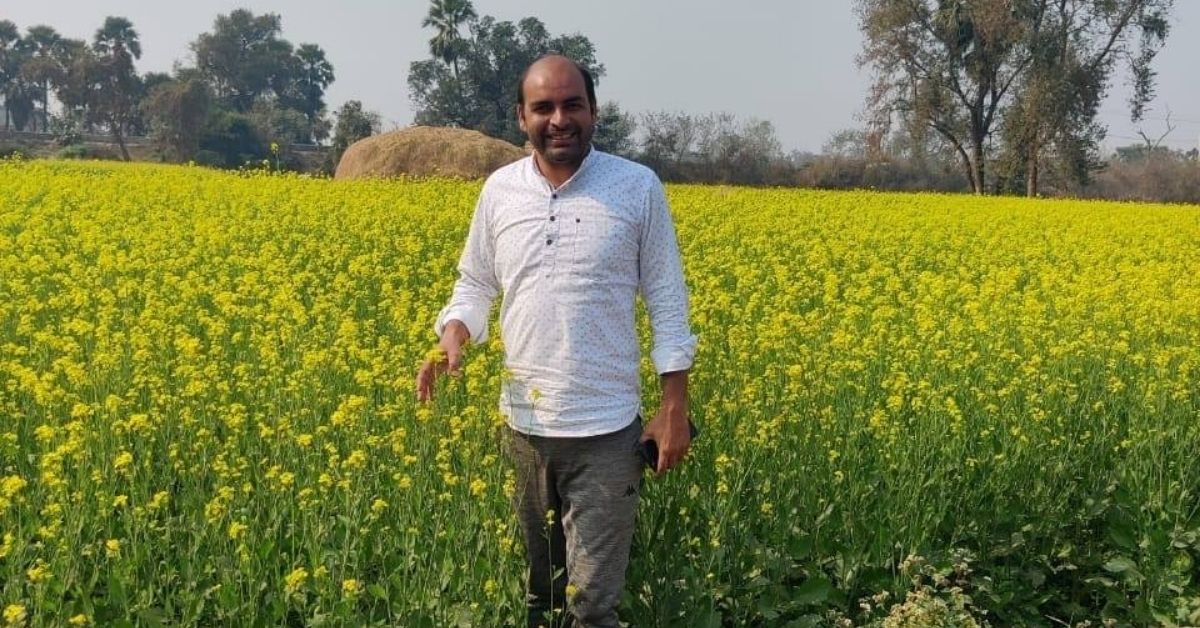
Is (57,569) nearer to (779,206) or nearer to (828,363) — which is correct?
(828,363)

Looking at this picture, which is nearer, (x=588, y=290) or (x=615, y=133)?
(x=588, y=290)

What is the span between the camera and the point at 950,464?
3.61 m

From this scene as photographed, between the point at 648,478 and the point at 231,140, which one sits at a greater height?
the point at 231,140

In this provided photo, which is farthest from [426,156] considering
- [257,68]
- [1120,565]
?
[257,68]

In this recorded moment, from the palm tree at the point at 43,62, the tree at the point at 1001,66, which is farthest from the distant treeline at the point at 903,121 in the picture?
the palm tree at the point at 43,62

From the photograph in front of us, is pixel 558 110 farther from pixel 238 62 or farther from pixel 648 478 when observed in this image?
pixel 238 62

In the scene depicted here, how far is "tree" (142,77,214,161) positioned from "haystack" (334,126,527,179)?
28.7 m

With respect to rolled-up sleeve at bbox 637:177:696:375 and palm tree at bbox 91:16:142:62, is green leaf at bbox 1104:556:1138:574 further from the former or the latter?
palm tree at bbox 91:16:142:62

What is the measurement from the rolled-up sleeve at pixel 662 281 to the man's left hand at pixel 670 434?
101mm

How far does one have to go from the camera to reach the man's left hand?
93.9 inches

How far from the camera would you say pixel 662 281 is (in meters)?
2.44

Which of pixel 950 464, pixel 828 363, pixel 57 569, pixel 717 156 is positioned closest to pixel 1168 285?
pixel 828 363

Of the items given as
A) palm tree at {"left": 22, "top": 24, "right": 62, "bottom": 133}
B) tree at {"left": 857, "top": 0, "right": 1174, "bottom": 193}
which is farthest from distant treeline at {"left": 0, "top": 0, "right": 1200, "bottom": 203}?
palm tree at {"left": 22, "top": 24, "right": 62, "bottom": 133}

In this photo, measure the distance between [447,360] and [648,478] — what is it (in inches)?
33.7
